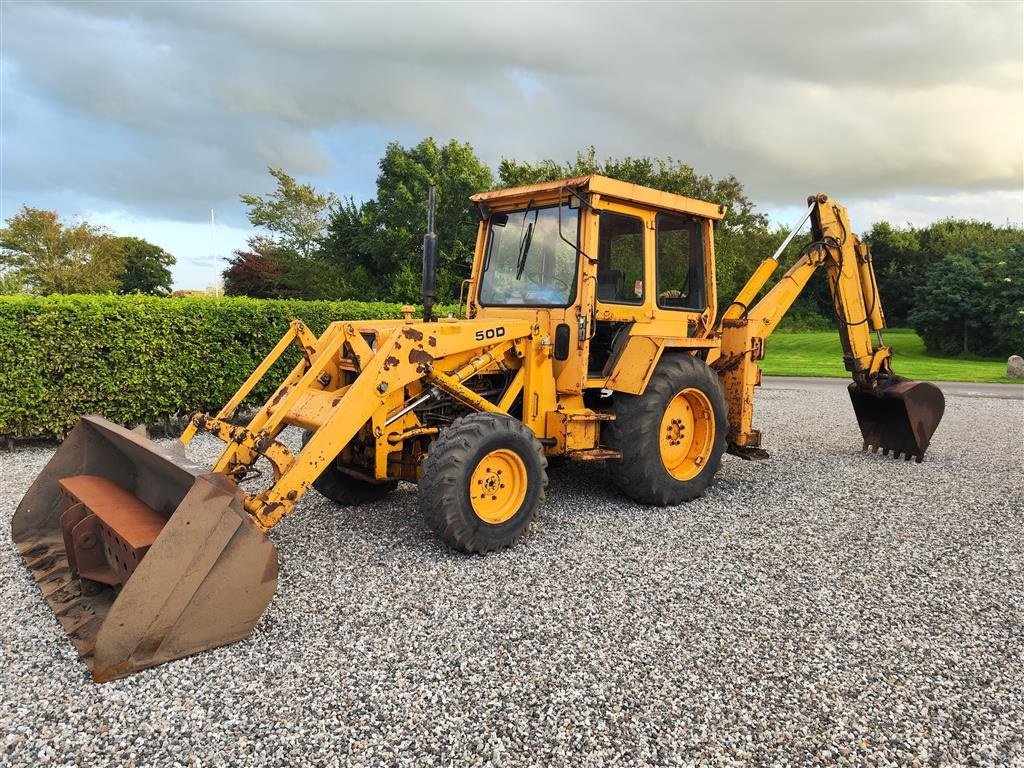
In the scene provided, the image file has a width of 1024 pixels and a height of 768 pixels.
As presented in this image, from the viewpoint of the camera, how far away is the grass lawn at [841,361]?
68.9ft

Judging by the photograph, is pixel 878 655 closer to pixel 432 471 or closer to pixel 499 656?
pixel 499 656

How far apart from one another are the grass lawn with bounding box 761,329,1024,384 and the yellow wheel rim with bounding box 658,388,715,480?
9.21m

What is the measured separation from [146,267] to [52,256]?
2398 centimetres

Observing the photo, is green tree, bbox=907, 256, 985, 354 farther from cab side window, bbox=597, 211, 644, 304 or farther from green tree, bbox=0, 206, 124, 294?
green tree, bbox=0, 206, 124, 294

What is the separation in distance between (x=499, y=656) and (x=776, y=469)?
17.7ft

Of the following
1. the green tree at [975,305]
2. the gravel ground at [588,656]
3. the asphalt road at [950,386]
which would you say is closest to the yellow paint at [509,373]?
the gravel ground at [588,656]

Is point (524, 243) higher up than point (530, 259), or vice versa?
point (524, 243)

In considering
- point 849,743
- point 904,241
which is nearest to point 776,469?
point 849,743

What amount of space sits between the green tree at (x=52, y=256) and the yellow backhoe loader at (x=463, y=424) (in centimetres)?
3346

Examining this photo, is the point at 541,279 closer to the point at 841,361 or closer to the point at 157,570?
the point at 157,570

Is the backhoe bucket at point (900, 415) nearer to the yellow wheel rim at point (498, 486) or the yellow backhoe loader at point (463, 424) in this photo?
the yellow backhoe loader at point (463, 424)

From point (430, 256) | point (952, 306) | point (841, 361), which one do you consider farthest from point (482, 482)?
point (952, 306)

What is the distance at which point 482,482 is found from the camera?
5.03 metres

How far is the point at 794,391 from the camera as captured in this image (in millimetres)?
16719
